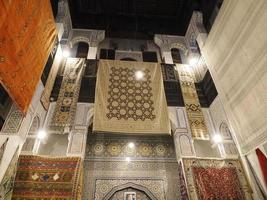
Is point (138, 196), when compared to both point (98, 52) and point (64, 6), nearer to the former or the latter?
point (98, 52)

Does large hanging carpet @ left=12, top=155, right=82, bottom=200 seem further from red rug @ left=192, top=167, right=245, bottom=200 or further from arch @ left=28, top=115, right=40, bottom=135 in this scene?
red rug @ left=192, top=167, right=245, bottom=200

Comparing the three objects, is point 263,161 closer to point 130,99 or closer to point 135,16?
point 130,99

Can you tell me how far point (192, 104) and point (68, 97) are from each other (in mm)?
3233

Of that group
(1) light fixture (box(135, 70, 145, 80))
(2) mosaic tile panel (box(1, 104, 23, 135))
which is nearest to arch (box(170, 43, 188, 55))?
(1) light fixture (box(135, 70, 145, 80))

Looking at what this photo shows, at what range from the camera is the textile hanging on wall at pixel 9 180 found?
345 centimetres

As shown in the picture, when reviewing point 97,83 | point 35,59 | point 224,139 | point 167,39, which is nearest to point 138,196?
point 224,139

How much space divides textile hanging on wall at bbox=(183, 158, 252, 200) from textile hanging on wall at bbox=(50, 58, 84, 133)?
2.83 m

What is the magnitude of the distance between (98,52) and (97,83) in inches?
89.1

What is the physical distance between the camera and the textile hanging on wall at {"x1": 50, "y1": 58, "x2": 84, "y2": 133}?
4.63 m

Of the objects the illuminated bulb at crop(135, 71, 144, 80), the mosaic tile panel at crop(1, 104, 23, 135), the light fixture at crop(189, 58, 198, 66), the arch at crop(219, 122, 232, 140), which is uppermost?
the light fixture at crop(189, 58, 198, 66)

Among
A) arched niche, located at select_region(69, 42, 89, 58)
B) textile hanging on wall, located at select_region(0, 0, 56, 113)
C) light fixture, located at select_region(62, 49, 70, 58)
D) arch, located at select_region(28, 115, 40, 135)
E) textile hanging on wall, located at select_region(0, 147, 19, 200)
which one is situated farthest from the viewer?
arched niche, located at select_region(69, 42, 89, 58)

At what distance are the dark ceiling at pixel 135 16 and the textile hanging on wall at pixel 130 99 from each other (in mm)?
2342

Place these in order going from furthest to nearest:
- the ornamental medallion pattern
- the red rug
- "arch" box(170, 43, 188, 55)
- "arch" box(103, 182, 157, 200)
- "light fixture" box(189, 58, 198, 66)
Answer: "arch" box(170, 43, 188, 55) < "light fixture" box(189, 58, 198, 66) < "arch" box(103, 182, 157, 200) < the ornamental medallion pattern < the red rug

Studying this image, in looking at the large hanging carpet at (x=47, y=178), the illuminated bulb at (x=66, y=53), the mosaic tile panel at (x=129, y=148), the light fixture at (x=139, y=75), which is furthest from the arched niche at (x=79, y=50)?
the large hanging carpet at (x=47, y=178)
